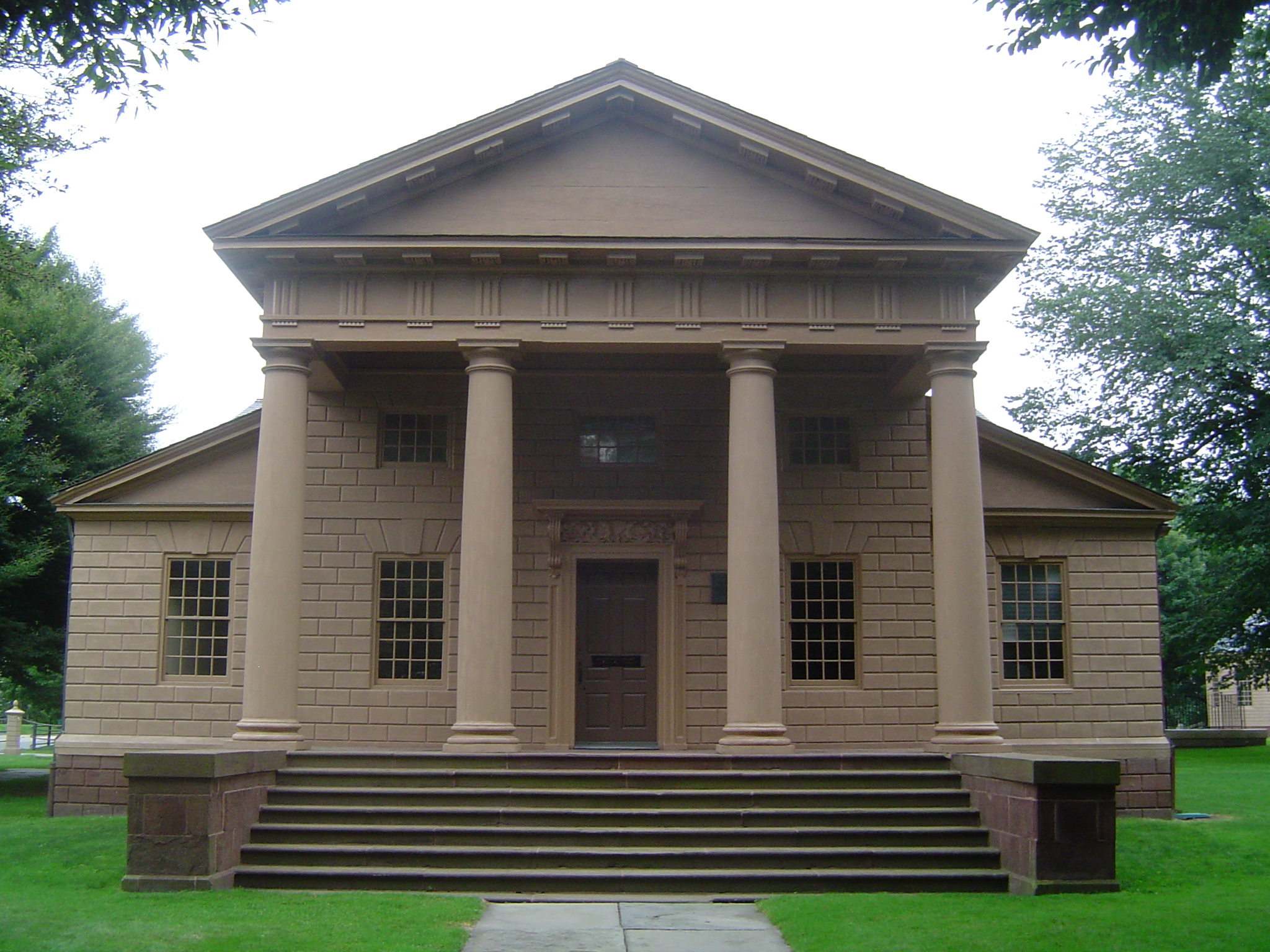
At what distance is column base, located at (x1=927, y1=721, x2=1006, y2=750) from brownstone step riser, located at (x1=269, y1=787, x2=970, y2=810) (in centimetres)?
177

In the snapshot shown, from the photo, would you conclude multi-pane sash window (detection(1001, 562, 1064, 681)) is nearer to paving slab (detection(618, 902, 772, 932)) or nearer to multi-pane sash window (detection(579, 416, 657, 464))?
multi-pane sash window (detection(579, 416, 657, 464))

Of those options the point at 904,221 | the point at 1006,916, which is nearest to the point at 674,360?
the point at 904,221

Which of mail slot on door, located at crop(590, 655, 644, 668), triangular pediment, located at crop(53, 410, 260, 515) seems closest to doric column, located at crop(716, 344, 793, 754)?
mail slot on door, located at crop(590, 655, 644, 668)

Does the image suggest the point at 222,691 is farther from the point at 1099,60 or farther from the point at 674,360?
the point at 1099,60

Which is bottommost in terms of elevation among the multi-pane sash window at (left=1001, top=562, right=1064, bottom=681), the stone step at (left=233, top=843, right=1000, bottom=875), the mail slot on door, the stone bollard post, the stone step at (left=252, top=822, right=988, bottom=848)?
the stone bollard post

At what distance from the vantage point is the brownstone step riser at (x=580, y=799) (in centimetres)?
1399

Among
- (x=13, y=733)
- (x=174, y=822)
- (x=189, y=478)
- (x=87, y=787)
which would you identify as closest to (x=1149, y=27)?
(x=174, y=822)

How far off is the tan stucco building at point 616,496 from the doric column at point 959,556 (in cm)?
5

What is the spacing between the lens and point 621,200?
1716 cm

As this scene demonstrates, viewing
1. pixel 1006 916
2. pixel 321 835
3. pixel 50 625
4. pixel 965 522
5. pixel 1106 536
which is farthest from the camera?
pixel 50 625

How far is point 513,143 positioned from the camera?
17.0 metres

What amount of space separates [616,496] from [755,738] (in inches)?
200

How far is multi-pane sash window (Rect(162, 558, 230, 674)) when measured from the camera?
752 inches

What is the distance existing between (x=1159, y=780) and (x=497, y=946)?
12.5 m
